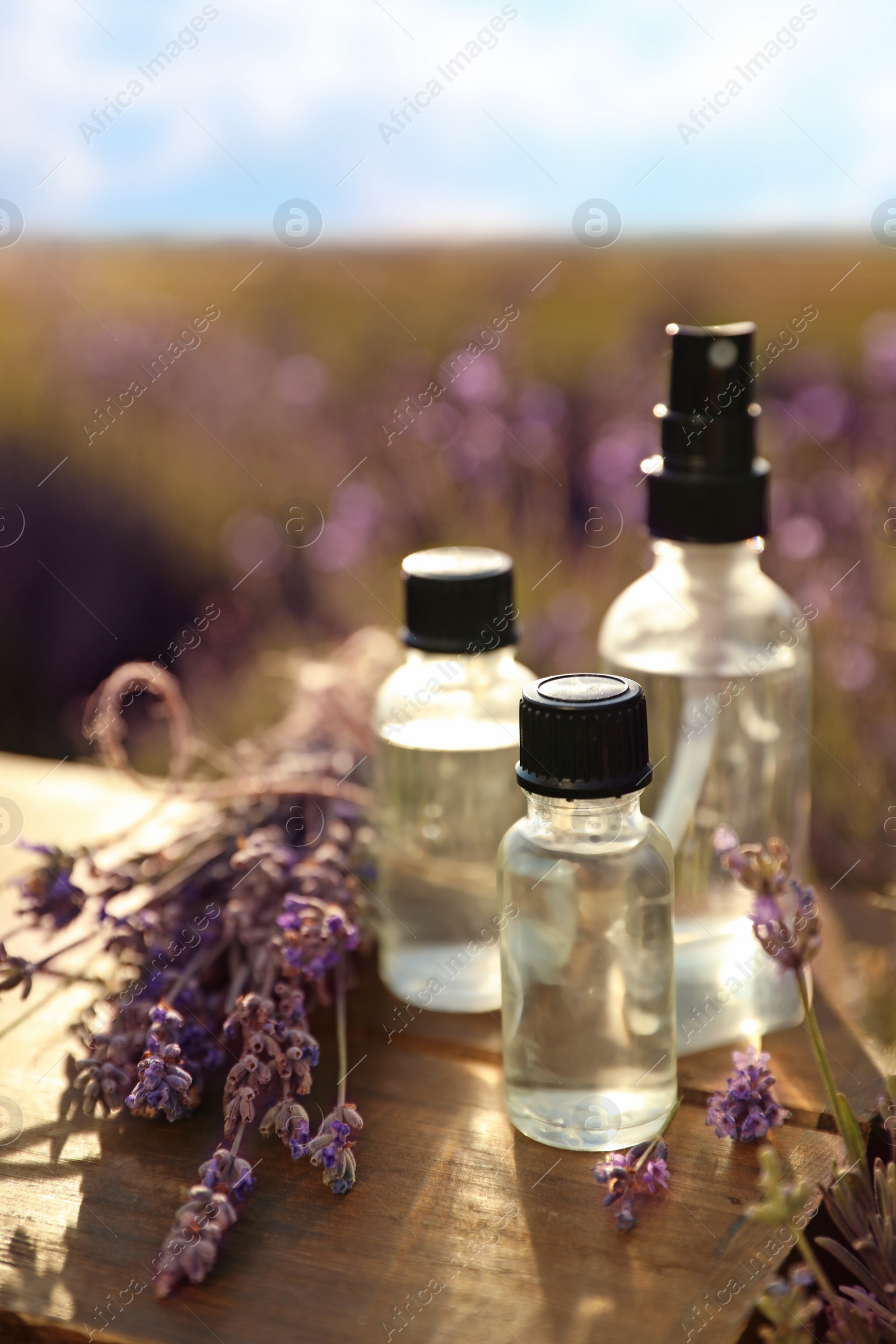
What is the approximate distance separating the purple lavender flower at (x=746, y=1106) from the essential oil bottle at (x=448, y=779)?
→ 0.91 ft

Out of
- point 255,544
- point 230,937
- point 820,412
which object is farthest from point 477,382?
point 230,937

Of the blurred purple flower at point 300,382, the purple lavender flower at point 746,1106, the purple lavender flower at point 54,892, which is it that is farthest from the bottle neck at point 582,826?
the blurred purple flower at point 300,382

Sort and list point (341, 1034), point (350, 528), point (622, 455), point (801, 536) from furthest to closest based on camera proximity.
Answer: point (350, 528), point (622, 455), point (801, 536), point (341, 1034)

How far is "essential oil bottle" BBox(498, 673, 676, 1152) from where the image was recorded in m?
0.97

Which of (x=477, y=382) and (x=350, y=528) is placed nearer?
(x=477, y=382)

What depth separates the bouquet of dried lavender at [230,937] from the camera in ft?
3.20

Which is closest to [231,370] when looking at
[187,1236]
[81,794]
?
[81,794]

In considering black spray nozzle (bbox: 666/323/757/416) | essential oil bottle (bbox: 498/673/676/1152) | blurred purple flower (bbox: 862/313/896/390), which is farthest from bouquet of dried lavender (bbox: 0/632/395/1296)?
blurred purple flower (bbox: 862/313/896/390)

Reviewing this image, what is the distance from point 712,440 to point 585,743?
363 mm

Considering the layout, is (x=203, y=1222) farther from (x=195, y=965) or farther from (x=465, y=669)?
(x=465, y=669)

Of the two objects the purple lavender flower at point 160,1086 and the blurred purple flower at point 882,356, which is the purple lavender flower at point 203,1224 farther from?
the blurred purple flower at point 882,356

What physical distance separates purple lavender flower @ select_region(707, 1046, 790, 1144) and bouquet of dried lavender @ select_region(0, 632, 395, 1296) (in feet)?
0.91

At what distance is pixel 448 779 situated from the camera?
126 cm

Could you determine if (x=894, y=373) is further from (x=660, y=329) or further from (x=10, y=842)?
(x=10, y=842)
